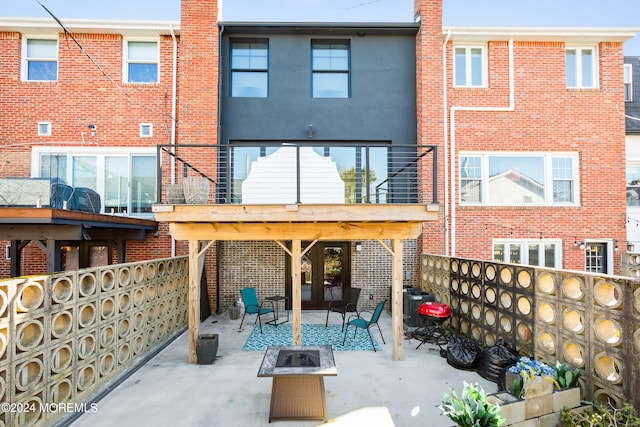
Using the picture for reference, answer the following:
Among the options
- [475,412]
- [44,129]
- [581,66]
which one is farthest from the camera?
[581,66]

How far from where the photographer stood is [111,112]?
28.0 feet

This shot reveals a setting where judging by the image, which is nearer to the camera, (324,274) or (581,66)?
(581,66)

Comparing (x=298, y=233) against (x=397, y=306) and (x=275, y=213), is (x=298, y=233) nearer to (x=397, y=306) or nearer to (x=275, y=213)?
(x=275, y=213)

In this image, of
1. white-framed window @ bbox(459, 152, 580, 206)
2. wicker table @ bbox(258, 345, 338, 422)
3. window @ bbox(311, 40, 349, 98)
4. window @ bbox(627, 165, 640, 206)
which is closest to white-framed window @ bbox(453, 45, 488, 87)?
white-framed window @ bbox(459, 152, 580, 206)

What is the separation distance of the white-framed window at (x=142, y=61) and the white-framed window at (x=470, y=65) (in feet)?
26.4

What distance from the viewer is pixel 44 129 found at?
841cm

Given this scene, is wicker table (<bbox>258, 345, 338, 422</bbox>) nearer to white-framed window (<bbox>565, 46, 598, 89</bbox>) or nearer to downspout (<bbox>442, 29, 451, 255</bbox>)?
downspout (<bbox>442, 29, 451, 255</bbox>)

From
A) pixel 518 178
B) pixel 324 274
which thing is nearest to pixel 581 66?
pixel 518 178

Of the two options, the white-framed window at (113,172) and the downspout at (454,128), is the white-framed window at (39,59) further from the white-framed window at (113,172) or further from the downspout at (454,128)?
the downspout at (454,128)

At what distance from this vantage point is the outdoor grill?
19.9 feet

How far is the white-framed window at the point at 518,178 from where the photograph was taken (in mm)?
8766

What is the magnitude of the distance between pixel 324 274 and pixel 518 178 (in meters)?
5.84

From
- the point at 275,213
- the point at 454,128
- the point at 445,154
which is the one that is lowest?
the point at 275,213

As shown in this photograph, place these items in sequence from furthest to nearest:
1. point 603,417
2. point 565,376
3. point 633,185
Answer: point 633,185
point 565,376
point 603,417
